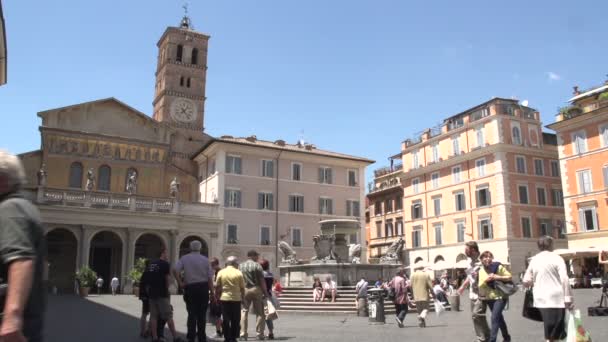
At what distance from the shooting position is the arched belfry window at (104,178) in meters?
38.6

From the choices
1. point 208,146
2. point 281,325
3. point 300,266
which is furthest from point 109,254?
point 281,325

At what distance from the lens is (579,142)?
3656 cm

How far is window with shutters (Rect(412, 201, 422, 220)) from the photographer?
49.4 meters

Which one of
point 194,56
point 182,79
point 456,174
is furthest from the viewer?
point 194,56

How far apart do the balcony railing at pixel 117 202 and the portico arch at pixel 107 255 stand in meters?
2.54

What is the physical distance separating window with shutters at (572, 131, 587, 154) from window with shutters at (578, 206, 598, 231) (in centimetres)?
392

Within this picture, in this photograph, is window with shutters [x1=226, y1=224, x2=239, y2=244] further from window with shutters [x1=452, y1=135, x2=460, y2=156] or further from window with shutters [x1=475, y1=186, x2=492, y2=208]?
window with shutters [x1=452, y1=135, x2=460, y2=156]

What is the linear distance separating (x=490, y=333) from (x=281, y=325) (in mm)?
6694

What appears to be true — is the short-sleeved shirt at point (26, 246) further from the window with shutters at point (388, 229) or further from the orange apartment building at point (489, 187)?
the window with shutters at point (388, 229)

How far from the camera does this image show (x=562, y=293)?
6223mm

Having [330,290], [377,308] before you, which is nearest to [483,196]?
[330,290]

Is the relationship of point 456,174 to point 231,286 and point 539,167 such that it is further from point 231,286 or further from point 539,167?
point 231,286

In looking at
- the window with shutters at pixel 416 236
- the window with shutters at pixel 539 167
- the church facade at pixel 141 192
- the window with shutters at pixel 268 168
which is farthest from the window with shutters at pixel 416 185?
the window with shutters at pixel 268 168

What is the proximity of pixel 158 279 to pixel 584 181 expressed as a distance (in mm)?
34226
